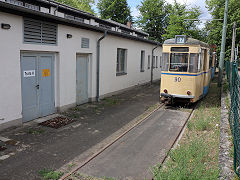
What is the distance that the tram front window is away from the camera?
10.4m

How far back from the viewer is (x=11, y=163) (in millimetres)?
5051

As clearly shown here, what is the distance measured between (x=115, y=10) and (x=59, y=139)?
1630 inches

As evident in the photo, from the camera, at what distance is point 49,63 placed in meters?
8.70

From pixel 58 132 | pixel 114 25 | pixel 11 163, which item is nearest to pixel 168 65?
pixel 58 132

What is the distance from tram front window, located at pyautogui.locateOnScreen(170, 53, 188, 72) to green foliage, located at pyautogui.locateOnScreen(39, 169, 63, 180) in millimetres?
7672

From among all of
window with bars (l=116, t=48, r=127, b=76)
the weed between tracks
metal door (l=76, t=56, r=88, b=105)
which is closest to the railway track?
the weed between tracks

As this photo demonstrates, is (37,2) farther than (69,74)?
Yes

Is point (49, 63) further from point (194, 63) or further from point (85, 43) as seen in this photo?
point (194, 63)

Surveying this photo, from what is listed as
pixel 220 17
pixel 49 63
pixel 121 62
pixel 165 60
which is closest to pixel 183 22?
pixel 220 17

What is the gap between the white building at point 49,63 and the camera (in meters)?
6.88


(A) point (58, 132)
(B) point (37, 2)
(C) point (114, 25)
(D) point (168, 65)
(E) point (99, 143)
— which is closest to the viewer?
(E) point (99, 143)

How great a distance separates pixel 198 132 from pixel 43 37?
Answer: 6.48 meters

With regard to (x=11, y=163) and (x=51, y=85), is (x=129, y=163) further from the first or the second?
(x=51, y=85)

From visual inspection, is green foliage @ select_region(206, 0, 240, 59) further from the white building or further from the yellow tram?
the yellow tram
